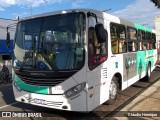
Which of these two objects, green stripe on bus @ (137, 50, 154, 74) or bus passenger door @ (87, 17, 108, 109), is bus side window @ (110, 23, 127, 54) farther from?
green stripe on bus @ (137, 50, 154, 74)

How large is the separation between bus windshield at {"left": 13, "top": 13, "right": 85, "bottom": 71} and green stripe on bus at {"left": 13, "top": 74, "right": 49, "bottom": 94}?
38 cm

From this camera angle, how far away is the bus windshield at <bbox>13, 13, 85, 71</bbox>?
6.20m

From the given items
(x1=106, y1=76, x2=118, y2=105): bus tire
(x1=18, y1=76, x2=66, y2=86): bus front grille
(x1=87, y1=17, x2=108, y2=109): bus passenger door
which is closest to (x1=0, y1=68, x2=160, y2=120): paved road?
(x1=106, y1=76, x2=118, y2=105): bus tire

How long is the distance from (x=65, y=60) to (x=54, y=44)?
0.54 meters

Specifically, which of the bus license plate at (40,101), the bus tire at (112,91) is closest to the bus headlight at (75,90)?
the bus license plate at (40,101)

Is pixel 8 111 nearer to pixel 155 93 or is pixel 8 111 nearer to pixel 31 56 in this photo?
pixel 31 56

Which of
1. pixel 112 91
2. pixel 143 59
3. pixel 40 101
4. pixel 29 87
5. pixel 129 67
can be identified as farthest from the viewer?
pixel 143 59

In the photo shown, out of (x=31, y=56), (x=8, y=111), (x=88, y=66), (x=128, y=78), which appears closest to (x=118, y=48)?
(x=128, y=78)

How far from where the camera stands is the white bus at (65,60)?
20.2 feet

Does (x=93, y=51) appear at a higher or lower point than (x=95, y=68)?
higher

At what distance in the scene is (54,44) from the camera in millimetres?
6445

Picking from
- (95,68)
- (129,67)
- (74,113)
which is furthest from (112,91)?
(129,67)

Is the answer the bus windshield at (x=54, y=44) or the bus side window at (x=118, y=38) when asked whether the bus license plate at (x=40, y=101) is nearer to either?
the bus windshield at (x=54, y=44)

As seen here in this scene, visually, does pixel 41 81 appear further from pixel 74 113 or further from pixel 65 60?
pixel 74 113
